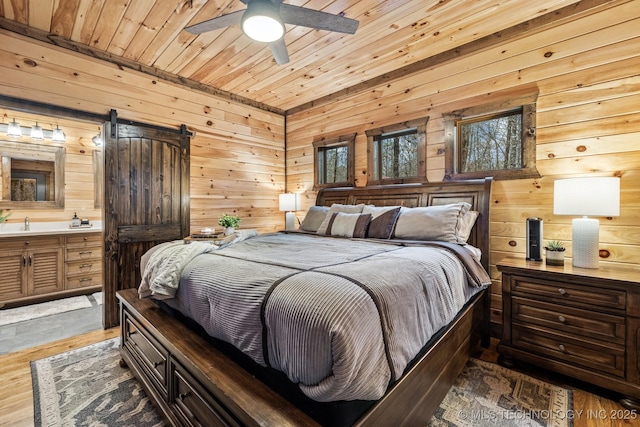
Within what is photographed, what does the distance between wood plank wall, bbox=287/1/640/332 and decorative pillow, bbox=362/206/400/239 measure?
2.29 ft

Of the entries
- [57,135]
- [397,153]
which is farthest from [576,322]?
[57,135]

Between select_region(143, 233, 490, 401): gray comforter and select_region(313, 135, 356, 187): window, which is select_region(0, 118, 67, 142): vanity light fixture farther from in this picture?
select_region(143, 233, 490, 401): gray comforter

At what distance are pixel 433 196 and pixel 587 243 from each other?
1.23 meters

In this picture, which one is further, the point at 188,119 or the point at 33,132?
the point at 33,132

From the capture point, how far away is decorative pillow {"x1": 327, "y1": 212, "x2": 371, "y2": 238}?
2.81m

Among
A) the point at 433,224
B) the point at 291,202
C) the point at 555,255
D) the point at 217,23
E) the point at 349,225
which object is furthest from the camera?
the point at 291,202

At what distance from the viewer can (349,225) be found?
288 cm

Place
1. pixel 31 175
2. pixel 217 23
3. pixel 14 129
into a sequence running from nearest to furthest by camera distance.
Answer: pixel 217 23, pixel 14 129, pixel 31 175

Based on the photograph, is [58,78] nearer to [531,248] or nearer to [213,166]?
[213,166]

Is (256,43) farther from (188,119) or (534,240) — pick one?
(534,240)

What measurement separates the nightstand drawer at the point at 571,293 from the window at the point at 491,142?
3.20 feet

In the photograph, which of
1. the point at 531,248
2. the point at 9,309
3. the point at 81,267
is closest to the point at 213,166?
the point at 81,267

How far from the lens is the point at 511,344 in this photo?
2.16m

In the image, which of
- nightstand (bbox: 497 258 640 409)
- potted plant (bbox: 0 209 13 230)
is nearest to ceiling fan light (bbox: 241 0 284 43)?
nightstand (bbox: 497 258 640 409)
